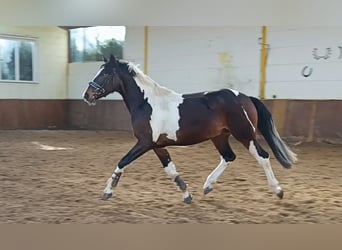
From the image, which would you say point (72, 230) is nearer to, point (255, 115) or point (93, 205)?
point (93, 205)

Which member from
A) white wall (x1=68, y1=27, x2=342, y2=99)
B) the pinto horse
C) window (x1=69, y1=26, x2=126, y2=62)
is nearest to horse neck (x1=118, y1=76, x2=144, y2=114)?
the pinto horse

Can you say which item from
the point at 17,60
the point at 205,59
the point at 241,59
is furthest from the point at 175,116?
the point at 17,60

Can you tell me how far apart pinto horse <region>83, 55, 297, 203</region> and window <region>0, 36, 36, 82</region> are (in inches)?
184

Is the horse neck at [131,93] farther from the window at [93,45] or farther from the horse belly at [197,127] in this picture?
the window at [93,45]

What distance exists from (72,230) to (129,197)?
1.33 meters

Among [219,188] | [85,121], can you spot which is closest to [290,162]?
[219,188]

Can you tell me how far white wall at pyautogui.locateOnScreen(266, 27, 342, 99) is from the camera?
14.3 ft

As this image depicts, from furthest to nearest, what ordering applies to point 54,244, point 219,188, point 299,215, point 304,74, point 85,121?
point 85,121 → point 304,74 → point 219,188 → point 299,215 → point 54,244

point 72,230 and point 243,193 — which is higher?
point 72,230

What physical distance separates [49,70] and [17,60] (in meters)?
0.48

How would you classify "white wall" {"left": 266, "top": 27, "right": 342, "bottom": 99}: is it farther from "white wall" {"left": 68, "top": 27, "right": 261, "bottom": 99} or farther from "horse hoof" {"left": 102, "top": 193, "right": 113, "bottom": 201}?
"horse hoof" {"left": 102, "top": 193, "right": 113, "bottom": 201}

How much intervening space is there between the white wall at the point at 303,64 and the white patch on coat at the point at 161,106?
88.4 inches

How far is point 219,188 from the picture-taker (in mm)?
2652

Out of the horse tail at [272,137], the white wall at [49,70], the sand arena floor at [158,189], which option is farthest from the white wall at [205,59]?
the horse tail at [272,137]
